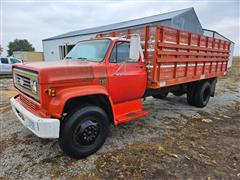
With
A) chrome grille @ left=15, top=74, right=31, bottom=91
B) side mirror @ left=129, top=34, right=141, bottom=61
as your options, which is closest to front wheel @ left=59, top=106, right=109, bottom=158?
chrome grille @ left=15, top=74, right=31, bottom=91

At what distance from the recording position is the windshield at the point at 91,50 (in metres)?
3.11

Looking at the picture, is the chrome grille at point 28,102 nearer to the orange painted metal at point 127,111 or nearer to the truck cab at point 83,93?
the truck cab at point 83,93

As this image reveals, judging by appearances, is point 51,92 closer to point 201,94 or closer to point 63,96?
point 63,96

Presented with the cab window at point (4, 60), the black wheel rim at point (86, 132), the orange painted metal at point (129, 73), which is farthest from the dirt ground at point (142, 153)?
the cab window at point (4, 60)

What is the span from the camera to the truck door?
3.04 meters

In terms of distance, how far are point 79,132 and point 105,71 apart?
44.4 inches

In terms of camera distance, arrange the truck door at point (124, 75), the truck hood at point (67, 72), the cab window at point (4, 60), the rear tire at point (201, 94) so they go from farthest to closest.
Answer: the cab window at point (4, 60), the rear tire at point (201, 94), the truck door at point (124, 75), the truck hood at point (67, 72)

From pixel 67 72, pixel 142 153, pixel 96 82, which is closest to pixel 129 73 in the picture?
pixel 96 82

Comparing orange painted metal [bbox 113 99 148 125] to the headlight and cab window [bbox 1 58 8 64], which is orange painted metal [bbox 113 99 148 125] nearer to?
the headlight

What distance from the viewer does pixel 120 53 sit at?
10.7 ft

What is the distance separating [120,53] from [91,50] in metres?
0.62

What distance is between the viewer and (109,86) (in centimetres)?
296

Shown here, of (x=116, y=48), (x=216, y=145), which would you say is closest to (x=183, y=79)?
(x=216, y=145)

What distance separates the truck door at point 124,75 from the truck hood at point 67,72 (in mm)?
269
